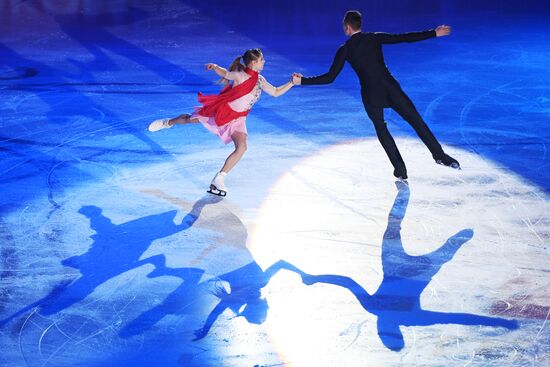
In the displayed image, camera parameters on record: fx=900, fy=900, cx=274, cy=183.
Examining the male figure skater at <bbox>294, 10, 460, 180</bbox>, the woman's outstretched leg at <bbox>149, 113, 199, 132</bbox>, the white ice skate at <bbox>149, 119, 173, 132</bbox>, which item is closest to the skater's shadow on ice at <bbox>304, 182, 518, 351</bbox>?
the male figure skater at <bbox>294, 10, 460, 180</bbox>

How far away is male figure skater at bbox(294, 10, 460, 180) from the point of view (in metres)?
8.12

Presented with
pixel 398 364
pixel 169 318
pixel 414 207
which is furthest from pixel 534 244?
pixel 169 318

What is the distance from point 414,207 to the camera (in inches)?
312

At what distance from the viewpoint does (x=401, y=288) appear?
6344 mm

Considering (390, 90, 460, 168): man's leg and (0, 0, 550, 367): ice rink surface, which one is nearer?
(0, 0, 550, 367): ice rink surface

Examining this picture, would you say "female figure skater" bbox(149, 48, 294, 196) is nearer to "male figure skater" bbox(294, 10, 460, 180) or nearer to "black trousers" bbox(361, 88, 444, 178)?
"male figure skater" bbox(294, 10, 460, 180)

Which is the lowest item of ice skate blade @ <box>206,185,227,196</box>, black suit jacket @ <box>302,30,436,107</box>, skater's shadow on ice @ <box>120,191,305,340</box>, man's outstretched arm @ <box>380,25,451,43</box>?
ice skate blade @ <box>206,185,227,196</box>

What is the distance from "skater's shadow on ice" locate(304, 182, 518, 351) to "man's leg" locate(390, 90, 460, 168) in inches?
42.3

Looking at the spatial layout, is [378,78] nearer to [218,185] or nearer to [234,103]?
[234,103]

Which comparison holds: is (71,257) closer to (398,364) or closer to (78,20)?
(398,364)

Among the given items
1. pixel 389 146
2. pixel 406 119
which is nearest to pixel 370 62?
pixel 406 119

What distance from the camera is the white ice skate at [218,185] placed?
820 cm

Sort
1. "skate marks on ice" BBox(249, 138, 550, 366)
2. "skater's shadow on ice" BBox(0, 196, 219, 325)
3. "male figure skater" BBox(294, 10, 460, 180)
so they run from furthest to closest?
"male figure skater" BBox(294, 10, 460, 180), "skater's shadow on ice" BBox(0, 196, 219, 325), "skate marks on ice" BBox(249, 138, 550, 366)

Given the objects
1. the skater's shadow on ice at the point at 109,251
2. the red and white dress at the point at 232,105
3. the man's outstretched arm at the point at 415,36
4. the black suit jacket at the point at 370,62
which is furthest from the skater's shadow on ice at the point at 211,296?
the man's outstretched arm at the point at 415,36
